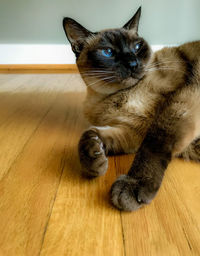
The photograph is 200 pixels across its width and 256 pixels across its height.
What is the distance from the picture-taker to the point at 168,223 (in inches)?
29.0

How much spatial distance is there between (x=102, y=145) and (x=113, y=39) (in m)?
0.59

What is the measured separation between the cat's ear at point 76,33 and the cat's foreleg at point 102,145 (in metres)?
0.54

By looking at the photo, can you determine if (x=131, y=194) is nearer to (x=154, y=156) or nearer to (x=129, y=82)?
(x=154, y=156)

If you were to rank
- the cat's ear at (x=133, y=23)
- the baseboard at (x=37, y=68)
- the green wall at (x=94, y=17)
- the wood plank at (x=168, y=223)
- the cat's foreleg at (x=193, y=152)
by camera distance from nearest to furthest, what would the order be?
the wood plank at (x=168, y=223), the cat's foreleg at (x=193, y=152), the cat's ear at (x=133, y=23), the green wall at (x=94, y=17), the baseboard at (x=37, y=68)

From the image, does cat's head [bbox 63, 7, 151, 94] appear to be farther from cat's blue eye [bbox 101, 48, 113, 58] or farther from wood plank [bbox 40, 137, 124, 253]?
wood plank [bbox 40, 137, 124, 253]

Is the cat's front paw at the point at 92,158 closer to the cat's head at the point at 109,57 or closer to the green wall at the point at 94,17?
the cat's head at the point at 109,57

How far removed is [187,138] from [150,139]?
0.48 feet

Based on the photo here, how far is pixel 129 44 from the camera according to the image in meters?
1.29

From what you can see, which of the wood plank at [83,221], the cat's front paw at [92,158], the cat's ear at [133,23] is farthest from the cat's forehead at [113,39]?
the wood plank at [83,221]

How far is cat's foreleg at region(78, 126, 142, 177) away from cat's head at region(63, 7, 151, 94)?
0.23 m

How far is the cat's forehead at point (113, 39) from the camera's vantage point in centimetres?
127

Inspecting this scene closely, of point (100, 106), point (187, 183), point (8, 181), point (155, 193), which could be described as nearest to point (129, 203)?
point (155, 193)

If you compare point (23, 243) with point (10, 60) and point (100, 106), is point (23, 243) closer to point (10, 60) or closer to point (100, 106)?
point (100, 106)

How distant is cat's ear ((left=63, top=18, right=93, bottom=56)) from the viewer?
140 centimetres
